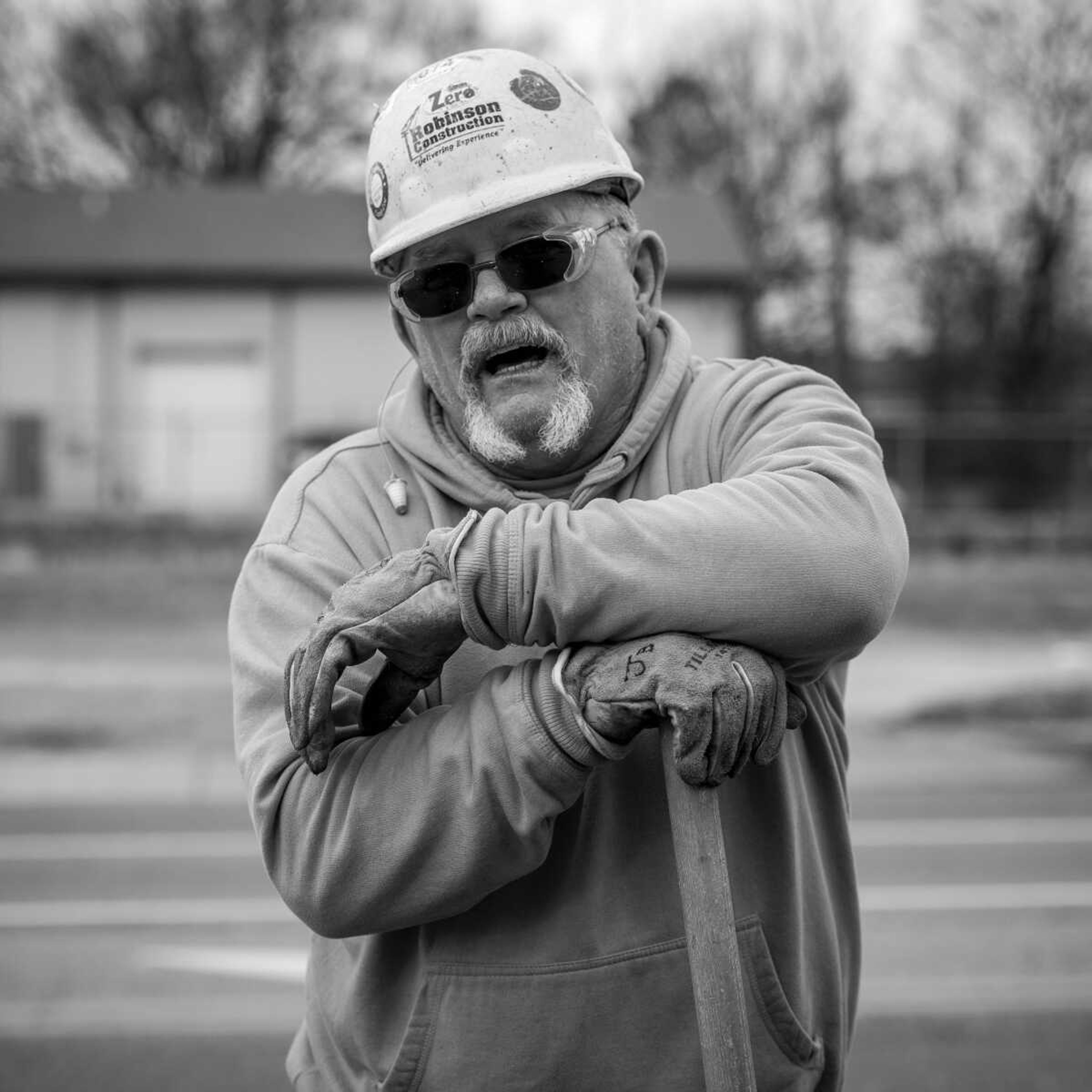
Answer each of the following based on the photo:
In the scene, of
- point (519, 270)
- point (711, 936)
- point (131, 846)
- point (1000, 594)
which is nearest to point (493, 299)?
point (519, 270)

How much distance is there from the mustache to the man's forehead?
0.10 metres

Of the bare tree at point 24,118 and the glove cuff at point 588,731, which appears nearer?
the glove cuff at point 588,731

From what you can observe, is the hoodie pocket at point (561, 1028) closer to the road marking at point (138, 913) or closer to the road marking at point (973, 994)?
the road marking at point (973, 994)

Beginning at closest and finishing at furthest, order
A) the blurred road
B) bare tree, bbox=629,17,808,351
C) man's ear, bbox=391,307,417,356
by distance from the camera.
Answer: man's ear, bbox=391,307,417,356 < the blurred road < bare tree, bbox=629,17,808,351

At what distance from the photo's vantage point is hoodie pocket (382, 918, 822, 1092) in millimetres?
1807

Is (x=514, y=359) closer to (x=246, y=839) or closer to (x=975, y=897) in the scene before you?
(x=975, y=897)

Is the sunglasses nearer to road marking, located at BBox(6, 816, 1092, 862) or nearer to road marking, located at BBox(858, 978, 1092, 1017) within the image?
road marking, located at BBox(858, 978, 1092, 1017)

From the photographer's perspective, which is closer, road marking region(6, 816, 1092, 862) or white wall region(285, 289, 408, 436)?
road marking region(6, 816, 1092, 862)

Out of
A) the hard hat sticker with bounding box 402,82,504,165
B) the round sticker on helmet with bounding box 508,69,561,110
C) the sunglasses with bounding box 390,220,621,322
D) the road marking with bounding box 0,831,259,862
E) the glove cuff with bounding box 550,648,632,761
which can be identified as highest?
the round sticker on helmet with bounding box 508,69,561,110

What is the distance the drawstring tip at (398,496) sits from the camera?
195 centimetres

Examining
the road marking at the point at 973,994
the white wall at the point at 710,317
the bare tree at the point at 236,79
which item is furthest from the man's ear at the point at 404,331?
the bare tree at the point at 236,79

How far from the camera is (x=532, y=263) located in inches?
75.2

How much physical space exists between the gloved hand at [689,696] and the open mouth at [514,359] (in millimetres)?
489

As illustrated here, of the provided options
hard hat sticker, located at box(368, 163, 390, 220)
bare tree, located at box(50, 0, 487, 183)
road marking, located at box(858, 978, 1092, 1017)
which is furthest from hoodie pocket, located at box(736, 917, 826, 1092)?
bare tree, located at box(50, 0, 487, 183)
